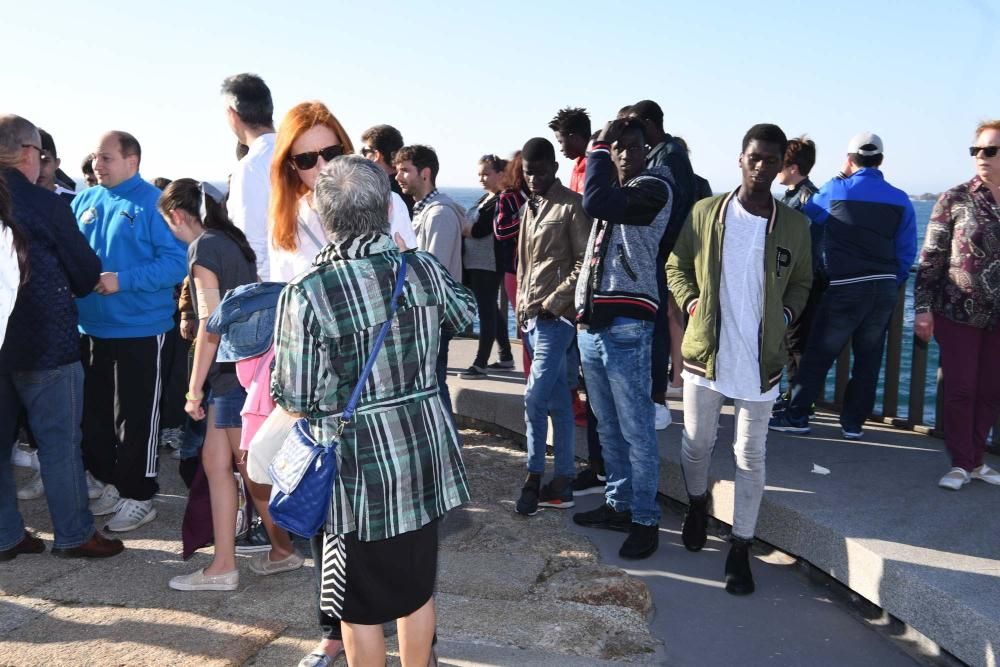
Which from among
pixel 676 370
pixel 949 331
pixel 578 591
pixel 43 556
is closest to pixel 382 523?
pixel 578 591

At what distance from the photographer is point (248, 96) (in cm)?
437

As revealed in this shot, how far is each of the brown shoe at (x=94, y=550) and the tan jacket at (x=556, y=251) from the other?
2.41 metres

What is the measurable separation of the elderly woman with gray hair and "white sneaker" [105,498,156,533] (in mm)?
2701

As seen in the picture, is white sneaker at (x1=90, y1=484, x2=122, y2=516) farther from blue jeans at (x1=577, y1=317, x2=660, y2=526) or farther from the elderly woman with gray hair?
the elderly woman with gray hair

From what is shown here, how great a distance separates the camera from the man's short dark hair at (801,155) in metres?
6.30

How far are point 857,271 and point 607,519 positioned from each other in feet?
7.28

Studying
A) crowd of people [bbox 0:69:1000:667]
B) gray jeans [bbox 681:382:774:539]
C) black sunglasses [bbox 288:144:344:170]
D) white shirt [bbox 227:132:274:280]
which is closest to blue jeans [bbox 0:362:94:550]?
crowd of people [bbox 0:69:1000:667]

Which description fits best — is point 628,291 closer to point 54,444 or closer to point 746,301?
point 746,301

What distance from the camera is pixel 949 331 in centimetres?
489

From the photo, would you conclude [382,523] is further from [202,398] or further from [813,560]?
[813,560]

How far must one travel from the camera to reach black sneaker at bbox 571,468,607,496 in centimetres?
570

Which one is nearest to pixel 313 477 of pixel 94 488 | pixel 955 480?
pixel 94 488

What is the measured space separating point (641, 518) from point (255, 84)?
2.80 meters

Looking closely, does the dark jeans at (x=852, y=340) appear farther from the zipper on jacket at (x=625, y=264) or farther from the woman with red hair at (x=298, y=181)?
the woman with red hair at (x=298, y=181)
